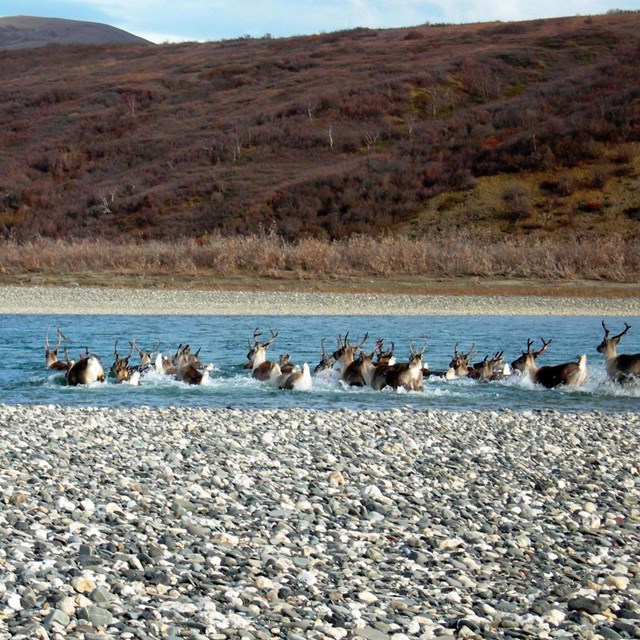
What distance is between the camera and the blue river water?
1673cm

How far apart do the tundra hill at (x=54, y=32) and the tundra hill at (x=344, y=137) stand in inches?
2580

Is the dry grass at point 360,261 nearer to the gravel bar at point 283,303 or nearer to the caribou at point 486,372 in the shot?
the gravel bar at point 283,303

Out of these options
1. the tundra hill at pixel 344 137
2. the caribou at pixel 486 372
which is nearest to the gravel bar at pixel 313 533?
the caribou at pixel 486 372

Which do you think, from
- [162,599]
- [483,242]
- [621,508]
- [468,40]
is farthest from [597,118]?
[162,599]

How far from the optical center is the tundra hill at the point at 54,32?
507 ft

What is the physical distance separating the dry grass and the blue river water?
260 inches

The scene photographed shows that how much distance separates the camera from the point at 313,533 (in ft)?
25.3

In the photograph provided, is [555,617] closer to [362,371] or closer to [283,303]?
[362,371]

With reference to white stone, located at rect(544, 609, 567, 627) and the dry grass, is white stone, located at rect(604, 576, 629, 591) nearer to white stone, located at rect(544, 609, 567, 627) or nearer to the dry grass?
white stone, located at rect(544, 609, 567, 627)

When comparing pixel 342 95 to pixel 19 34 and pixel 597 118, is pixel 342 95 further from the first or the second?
pixel 19 34

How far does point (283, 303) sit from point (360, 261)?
597cm

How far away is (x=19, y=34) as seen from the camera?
158000mm

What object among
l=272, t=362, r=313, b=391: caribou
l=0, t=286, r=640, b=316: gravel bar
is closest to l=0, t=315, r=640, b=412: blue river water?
l=272, t=362, r=313, b=391: caribou

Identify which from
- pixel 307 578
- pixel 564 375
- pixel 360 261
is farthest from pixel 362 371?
pixel 360 261
